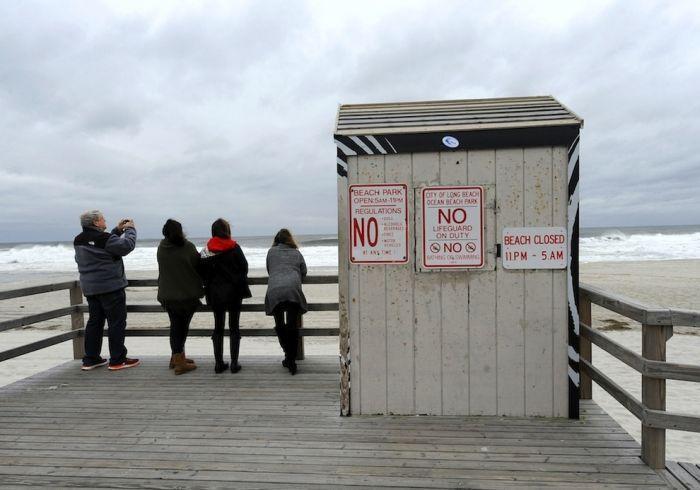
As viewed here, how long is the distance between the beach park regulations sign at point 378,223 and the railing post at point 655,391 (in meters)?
1.78

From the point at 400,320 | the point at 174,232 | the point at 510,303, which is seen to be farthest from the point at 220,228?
the point at 510,303

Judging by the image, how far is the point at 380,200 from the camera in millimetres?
3734

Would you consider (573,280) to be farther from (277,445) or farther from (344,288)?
(277,445)

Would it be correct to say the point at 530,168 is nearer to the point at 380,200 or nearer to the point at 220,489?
the point at 380,200

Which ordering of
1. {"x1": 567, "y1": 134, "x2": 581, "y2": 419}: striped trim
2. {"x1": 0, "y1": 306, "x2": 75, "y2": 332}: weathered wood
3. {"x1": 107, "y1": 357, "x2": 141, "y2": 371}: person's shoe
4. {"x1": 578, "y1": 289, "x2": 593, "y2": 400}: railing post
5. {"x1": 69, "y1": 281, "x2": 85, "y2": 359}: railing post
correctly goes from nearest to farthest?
{"x1": 567, "y1": 134, "x2": 581, "y2": 419}: striped trim, {"x1": 578, "y1": 289, "x2": 593, "y2": 400}: railing post, {"x1": 0, "y1": 306, "x2": 75, "y2": 332}: weathered wood, {"x1": 107, "y1": 357, "x2": 141, "y2": 371}: person's shoe, {"x1": 69, "y1": 281, "x2": 85, "y2": 359}: railing post

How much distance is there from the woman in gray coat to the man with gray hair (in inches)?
63.2

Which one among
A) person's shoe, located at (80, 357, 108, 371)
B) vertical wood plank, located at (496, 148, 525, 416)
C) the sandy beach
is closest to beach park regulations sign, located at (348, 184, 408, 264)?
vertical wood plank, located at (496, 148, 525, 416)

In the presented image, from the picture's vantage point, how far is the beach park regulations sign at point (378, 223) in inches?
147

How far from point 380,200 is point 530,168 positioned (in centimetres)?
124

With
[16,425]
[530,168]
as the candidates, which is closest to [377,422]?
[530,168]

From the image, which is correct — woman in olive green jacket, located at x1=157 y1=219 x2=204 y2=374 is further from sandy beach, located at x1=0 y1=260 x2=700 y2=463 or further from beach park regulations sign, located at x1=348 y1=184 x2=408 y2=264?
beach park regulations sign, located at x1=348 y1=184 x2=408 y2=264


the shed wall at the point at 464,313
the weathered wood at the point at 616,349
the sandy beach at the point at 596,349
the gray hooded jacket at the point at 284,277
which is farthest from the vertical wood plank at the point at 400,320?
the sandy beach at the point at 596,349

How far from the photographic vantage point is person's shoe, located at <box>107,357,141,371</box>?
523 centimetres

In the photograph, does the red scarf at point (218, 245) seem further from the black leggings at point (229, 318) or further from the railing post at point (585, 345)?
the railing post at point (585, 345)
